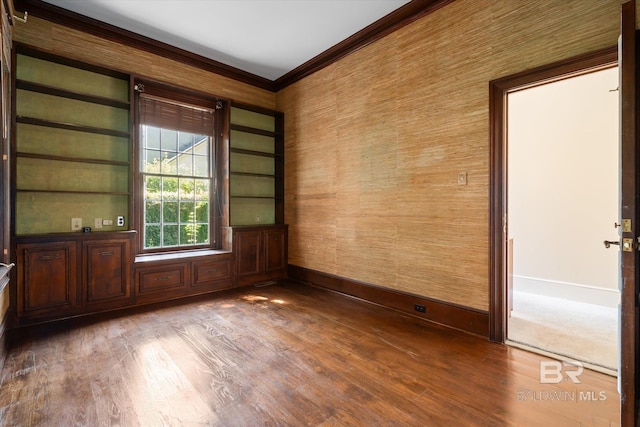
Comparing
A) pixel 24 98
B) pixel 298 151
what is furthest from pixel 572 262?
pixel 24 98

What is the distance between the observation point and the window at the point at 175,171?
12.9 ft

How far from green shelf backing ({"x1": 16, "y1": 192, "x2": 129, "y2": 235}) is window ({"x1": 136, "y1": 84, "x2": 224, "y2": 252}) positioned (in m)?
0.33

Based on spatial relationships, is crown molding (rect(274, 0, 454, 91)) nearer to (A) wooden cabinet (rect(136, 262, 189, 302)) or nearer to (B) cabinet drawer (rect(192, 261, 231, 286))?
(B) cabinet drawer (rect(192, 261, 231, 286))

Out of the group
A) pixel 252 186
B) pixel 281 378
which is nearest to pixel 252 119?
pixel 252 186

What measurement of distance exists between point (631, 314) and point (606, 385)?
0.79 meters

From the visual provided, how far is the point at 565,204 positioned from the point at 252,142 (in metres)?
4.56

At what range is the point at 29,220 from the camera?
3096mm

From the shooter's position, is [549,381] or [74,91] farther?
[74,91]

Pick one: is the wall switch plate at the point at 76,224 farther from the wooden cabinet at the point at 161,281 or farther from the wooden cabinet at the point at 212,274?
the wooden cabinet at the point at 212,274

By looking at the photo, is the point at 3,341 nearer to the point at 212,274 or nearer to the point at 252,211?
A: the point at 212,274

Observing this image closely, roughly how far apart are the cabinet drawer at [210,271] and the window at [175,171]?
466 millimetres

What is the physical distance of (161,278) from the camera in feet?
12.3

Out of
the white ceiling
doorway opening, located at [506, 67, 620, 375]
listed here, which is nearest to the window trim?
the white ceiling

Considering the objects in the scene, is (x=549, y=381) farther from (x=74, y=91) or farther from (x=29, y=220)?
(x=74, y=91)
